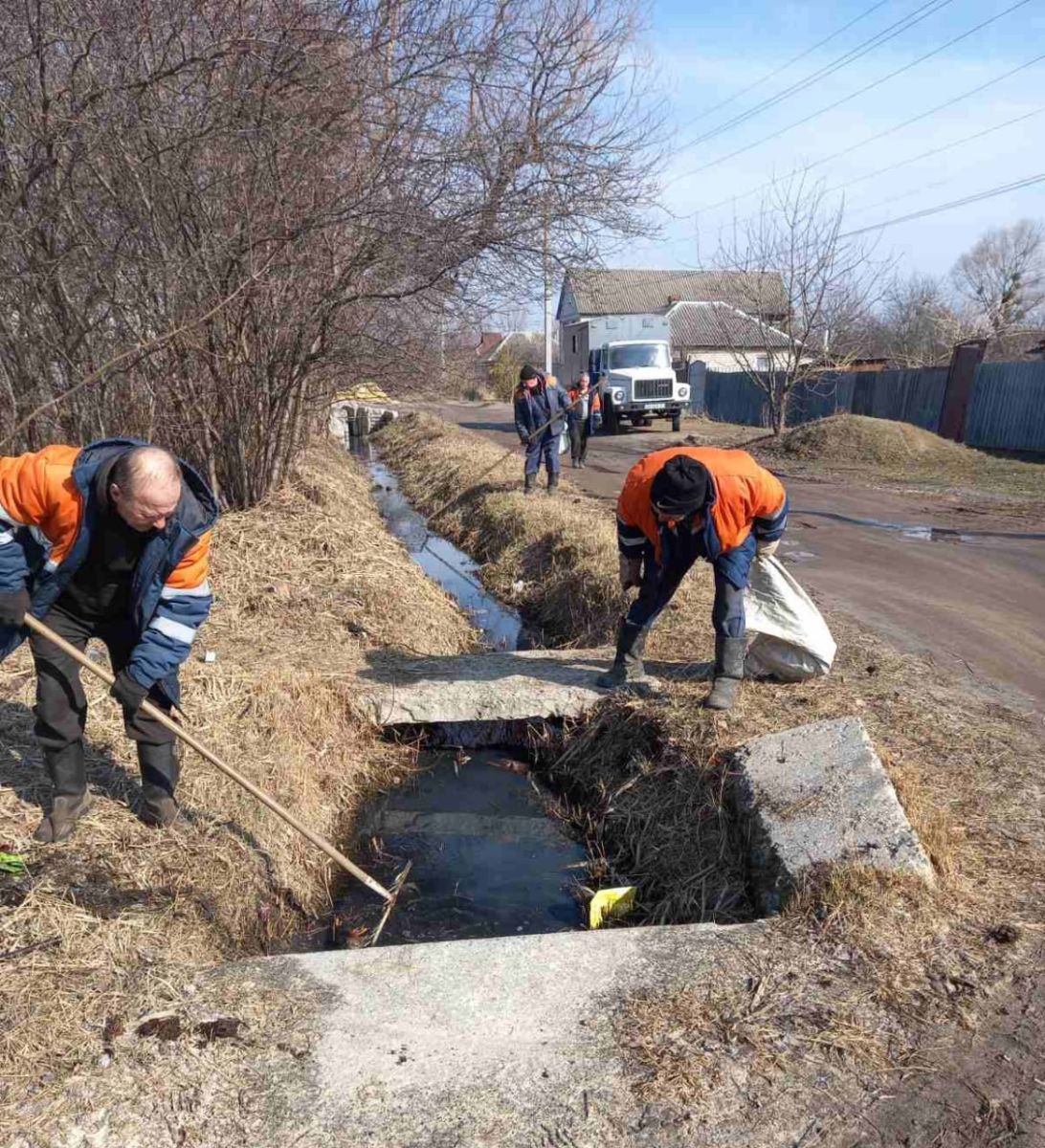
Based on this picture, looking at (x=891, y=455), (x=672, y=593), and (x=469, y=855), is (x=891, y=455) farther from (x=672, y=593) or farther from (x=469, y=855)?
(x=469, y=855)

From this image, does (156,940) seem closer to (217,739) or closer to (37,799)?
(37,799)

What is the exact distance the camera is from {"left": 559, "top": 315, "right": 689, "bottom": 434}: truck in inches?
889

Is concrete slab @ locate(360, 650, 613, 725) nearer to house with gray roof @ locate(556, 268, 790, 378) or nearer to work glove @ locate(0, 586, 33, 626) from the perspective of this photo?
work glove @ locate(0, 586, 33, 626)

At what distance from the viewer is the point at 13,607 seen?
10.2 feet

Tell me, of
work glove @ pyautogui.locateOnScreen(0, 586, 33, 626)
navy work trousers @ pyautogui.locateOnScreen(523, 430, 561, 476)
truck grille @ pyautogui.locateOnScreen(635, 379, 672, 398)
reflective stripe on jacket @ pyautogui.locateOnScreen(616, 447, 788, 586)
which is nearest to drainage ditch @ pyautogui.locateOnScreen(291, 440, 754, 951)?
reflective stripe on jacket @ pyautogui.locateOnScreen(616, 447, 788, 586)

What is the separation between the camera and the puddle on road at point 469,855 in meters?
4.15

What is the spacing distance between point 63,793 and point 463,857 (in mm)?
1977

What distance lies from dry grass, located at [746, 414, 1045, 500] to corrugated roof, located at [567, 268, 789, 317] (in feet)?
12.7

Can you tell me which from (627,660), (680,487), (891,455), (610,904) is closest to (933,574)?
(627,660)

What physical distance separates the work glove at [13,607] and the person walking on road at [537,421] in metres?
8.33

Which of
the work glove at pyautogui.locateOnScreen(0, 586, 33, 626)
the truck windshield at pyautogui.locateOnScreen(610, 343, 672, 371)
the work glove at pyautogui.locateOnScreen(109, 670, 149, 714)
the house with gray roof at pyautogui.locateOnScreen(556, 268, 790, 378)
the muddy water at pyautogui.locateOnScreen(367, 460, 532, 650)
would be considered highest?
the house with gray roof at pyautogui.locateOnScreen(556, 268, 790, 378)

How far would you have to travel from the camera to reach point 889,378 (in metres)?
20.9

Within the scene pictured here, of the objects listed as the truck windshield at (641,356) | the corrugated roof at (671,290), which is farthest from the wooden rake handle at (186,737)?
the truck windshield at (641,356)

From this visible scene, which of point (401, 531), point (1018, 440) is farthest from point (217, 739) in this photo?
point (1018, 440)
